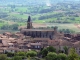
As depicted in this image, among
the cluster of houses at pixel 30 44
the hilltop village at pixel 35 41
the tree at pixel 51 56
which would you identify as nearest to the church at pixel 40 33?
the hilltop village at pixel 35 41

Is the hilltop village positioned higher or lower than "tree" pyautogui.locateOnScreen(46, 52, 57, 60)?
lower

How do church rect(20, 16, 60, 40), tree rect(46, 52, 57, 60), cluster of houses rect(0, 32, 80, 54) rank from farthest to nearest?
1. church rect(20, 16, 60, 40)
2. cluster of houses rect(0, 32, 80, 54)
3. tree rect(46, 52, 57, 60)

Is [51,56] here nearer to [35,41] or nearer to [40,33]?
[35,41]

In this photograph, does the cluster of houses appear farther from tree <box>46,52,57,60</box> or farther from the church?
tree <box>46,52,57,60</box>

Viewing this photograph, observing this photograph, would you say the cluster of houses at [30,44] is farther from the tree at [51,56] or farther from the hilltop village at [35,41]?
the tree at [51,56]

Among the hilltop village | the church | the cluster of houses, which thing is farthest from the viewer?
the church

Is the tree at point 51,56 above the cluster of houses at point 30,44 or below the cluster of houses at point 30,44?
above

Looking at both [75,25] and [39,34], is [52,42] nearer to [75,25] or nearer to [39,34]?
[39,34]

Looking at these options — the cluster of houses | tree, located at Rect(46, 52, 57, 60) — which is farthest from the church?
tree, located at Rect(46, 52, 57, 60)
